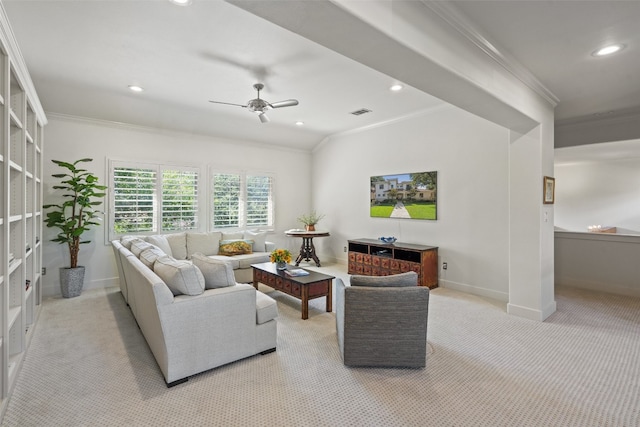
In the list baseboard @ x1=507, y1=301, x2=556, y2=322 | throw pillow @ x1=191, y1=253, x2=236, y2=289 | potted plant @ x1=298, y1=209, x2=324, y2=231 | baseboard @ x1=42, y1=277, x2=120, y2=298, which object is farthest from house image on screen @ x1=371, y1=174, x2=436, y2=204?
baseboard @ x1=42, y1=277, x2=120, y2=298

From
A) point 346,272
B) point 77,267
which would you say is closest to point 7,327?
point 77,267

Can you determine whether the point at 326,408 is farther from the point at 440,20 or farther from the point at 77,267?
the point at 77,267

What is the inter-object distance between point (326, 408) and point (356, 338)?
A: 1.99ft

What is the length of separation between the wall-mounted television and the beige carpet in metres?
2.31

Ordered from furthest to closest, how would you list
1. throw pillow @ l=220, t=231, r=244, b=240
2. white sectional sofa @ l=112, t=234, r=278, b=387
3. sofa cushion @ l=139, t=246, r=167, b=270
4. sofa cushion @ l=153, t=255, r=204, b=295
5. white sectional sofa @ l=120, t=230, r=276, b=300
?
throw pillow @ l=220, t=231, r=244, b=240
white sectional sofa @ l=120, t=230, r=276, b=300
sofa cushion @ l=139, t=246, r=167, b=270
sofa cushion @ l=153, t=255, r=204, b=295
white sectional sofa @ l=112, t=234, r=278, b=387

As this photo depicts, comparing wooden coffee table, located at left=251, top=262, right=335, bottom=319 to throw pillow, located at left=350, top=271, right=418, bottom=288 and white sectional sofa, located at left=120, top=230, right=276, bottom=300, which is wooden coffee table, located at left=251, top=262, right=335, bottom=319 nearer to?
white sectional sofa, located at left=120, top=230, right=276, bottom=300

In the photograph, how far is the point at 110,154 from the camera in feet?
17.3

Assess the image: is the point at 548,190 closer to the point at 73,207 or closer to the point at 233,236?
the point at 233,236

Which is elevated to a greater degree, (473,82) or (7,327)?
(473,82)

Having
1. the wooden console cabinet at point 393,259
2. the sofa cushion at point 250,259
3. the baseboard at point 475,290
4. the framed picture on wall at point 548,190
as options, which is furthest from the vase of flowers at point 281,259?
the framed picture on wall at point 548,190

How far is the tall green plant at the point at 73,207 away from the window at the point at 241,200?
2.04 metres

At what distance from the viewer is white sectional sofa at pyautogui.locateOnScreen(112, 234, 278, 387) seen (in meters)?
2.39

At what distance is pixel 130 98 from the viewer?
4633mm

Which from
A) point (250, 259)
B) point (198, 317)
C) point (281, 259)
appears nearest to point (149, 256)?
point (198, 317)
